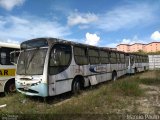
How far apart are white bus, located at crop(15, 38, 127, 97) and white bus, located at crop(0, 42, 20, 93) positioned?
1403 mm

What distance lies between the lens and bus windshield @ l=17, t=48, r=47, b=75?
894 cm

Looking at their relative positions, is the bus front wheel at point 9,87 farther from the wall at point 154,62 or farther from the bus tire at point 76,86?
the wall at point 154,62

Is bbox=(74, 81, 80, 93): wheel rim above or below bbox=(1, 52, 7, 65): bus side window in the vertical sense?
below

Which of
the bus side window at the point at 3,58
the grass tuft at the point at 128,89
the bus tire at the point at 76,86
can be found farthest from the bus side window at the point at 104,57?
the bus side window at the point at 3,58

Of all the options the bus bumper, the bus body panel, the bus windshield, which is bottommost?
the bus bumper

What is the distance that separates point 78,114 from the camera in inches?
270

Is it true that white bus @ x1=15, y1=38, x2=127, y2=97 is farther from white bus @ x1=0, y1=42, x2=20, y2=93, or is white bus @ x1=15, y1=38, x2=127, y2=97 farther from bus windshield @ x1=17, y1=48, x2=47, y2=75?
white bus @ x1=0, y1=42, x2=20, y2=93

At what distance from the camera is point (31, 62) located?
9289mm

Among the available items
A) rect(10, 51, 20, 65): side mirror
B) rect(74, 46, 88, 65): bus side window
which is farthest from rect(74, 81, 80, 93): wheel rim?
rect(10, 51, 20, 65): side mirror

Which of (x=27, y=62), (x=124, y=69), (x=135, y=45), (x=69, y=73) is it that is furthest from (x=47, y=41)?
(x=135, y=45)

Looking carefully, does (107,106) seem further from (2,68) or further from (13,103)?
(2,68)

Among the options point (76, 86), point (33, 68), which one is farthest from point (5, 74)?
point (76, 86)

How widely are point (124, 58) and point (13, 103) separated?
1398cm

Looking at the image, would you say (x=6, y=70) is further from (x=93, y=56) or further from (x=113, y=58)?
(x=113, y=58)
